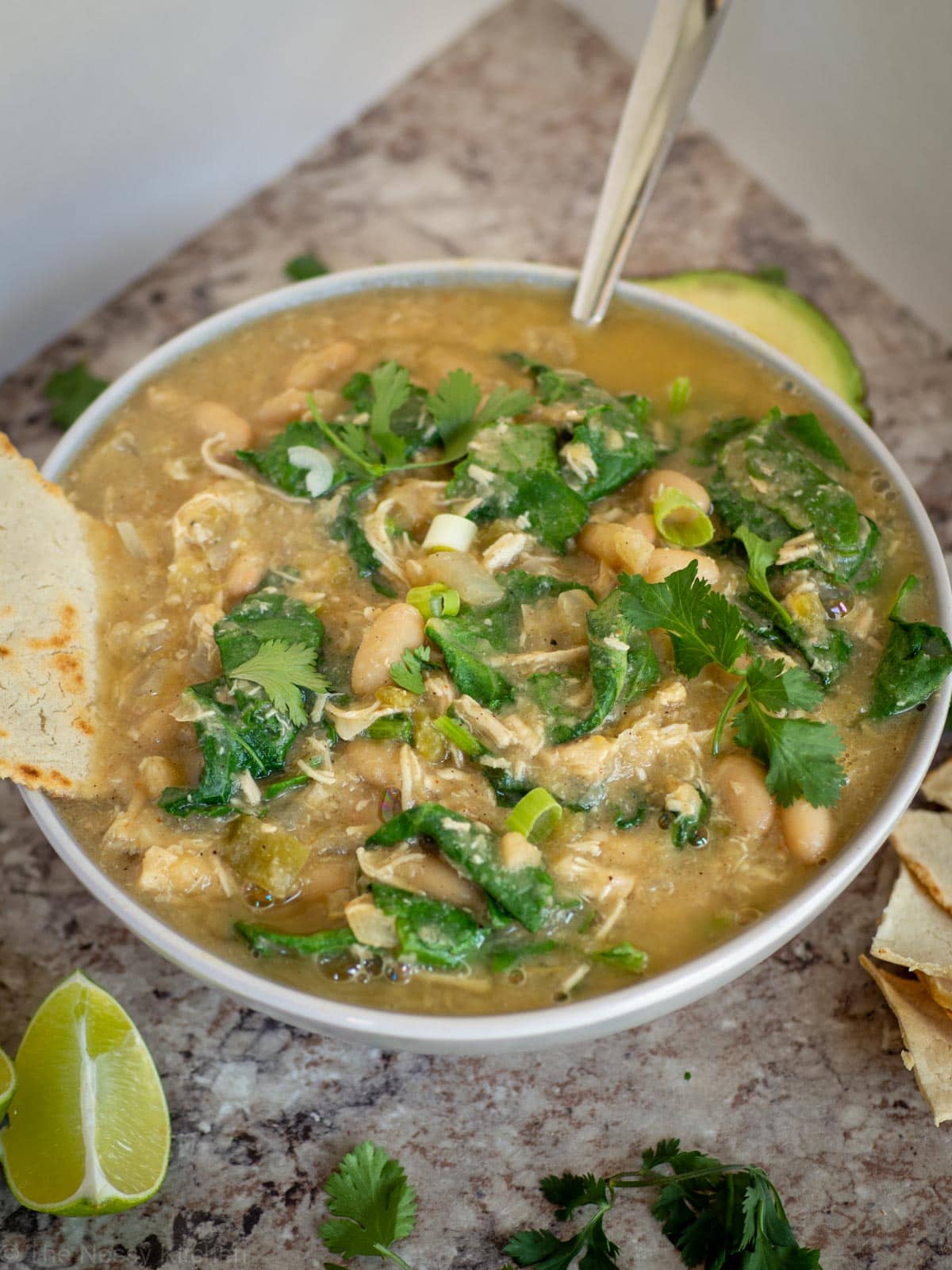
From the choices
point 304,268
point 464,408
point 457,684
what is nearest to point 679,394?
point 464,408

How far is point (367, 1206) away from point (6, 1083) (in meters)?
0.98

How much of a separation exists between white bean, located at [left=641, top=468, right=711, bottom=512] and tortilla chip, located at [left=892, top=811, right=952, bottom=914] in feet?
3.72

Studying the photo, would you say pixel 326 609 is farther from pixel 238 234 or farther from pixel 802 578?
pixel 238 234

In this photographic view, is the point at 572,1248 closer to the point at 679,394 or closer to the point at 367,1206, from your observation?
the point at 367,1206

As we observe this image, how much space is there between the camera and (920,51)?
4977 millimetres

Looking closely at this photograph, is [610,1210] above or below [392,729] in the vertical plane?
below

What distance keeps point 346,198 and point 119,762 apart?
333 centimetres

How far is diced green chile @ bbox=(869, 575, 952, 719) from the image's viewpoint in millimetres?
3340

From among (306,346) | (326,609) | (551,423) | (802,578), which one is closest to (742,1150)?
(802,578)

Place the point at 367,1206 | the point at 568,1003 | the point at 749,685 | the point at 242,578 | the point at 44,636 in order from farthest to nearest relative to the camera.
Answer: the point at 242,578 → the point at 44,636 → the point at 367,1206 → the point at 749,685 → the point at 568,1003

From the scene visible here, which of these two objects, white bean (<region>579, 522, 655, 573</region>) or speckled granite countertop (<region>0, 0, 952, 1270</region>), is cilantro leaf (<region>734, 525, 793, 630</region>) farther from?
speckled granite countertop (<region>0, 0, 952, 1270</region>)

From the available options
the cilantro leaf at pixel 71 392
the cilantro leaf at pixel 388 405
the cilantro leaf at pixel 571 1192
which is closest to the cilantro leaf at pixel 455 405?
the cilantro leaf at pixel 388 405

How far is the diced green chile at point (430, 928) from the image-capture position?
299 cm

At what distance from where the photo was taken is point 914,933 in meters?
3.67
